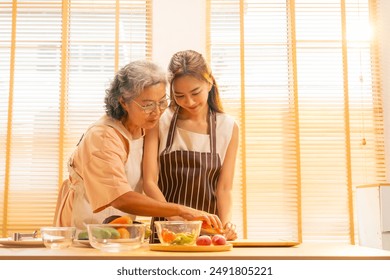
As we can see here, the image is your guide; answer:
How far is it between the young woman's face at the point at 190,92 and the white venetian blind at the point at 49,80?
2316 mm

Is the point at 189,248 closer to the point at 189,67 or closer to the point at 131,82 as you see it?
the point at 131,82

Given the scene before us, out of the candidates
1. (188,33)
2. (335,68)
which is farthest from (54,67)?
(335,68)

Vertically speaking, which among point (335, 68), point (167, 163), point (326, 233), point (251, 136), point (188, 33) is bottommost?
point (326, 233)

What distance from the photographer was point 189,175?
256cm

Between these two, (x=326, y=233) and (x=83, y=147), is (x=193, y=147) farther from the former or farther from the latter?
(x=326, y=233)

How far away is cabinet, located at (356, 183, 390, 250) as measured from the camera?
150 inches

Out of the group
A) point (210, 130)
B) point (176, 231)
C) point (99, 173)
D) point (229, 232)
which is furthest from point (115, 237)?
point (210, 130)

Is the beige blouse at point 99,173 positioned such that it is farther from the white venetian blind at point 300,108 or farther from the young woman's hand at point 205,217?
the white venetian blind at point 300,108

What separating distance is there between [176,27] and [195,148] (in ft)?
7.53

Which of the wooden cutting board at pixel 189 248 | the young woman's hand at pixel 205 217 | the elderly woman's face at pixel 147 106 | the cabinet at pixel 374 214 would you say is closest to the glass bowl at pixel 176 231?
the wooden cutting board at pixel 189 248

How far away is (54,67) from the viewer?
475 cm

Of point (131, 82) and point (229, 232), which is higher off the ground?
point (131, 82)

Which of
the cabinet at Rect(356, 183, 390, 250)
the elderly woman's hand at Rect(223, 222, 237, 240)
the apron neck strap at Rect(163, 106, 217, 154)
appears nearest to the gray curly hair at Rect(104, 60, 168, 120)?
the apron neck strap at Rect(163, 106, 217, 154)
